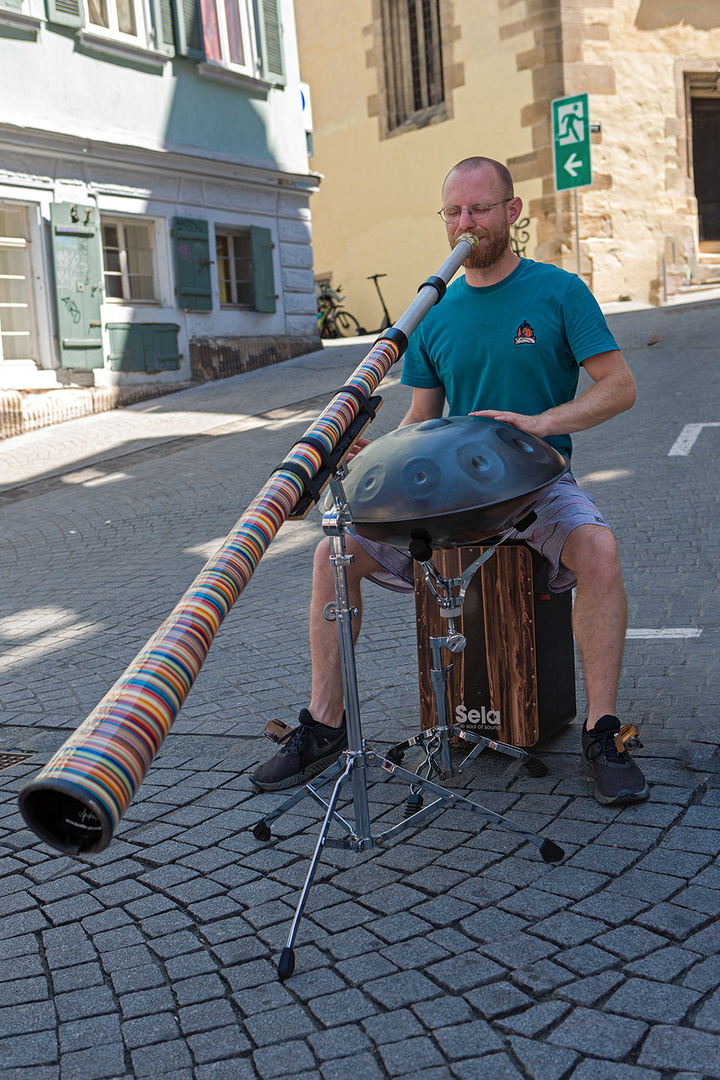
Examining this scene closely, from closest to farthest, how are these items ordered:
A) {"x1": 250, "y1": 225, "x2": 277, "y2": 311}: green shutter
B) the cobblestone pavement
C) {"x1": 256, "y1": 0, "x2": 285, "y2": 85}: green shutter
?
1. the cobblestone pavement
2. {"x1": 250, "y1": 225, "x2": 277, "y2": 311}: green shutter
3. {"x1": 256, "y1": 0, "x2": 285, "y2": 85}: green shutter

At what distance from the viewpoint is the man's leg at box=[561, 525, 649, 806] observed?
305 cm

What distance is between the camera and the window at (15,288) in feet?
40.7

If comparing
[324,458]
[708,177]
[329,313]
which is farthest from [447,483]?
[708,177]

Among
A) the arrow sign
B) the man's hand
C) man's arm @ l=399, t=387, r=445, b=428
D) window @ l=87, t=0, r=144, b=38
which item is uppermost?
window @ l=87, t=0, r=144, b=38

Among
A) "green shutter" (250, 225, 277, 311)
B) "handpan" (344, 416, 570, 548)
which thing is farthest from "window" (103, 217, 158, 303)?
"handpan" (344, 416, 570, 548)

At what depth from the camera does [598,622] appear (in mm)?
3078

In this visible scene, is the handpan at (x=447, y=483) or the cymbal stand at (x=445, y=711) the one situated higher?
the handpan at (x=447, y=483)

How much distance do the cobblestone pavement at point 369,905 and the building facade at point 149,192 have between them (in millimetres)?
8426

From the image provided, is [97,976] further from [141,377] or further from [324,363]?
[324,363]

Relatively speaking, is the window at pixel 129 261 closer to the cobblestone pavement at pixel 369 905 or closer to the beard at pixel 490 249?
the cobblestone pavement at pixel 369 905

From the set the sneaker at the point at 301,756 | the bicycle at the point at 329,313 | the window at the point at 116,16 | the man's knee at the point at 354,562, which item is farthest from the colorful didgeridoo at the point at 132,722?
the bicycle at the point at 329,313

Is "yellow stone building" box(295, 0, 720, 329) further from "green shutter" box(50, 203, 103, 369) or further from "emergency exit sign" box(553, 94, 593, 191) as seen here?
"green shutter" box(50, 203, 103, 369)

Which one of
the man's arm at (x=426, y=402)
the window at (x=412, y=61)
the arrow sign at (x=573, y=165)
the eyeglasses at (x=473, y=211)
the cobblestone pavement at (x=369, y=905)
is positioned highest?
the window at (x=412, y=61)

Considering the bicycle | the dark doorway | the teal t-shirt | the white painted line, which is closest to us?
the teal t-shirt
